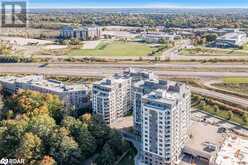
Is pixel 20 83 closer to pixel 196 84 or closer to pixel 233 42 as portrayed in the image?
pixel 196 84

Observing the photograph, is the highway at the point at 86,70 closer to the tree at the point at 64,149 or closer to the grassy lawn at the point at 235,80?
the grassy lawn at the point at 235,80

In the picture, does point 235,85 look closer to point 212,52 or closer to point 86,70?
point 86,70

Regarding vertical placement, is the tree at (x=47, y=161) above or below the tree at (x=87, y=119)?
below

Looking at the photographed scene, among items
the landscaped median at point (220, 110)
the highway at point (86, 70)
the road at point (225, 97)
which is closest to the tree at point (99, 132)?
the landscaped median at point (220, 110)

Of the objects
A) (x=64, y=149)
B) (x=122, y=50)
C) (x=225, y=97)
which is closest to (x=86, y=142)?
(x=64, y=149)

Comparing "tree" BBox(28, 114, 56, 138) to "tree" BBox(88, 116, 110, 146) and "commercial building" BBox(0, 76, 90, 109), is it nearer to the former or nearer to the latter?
"tree" BBox(88, 116, 110, 146)

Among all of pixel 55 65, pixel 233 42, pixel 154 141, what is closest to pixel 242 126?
pixel 154 141
